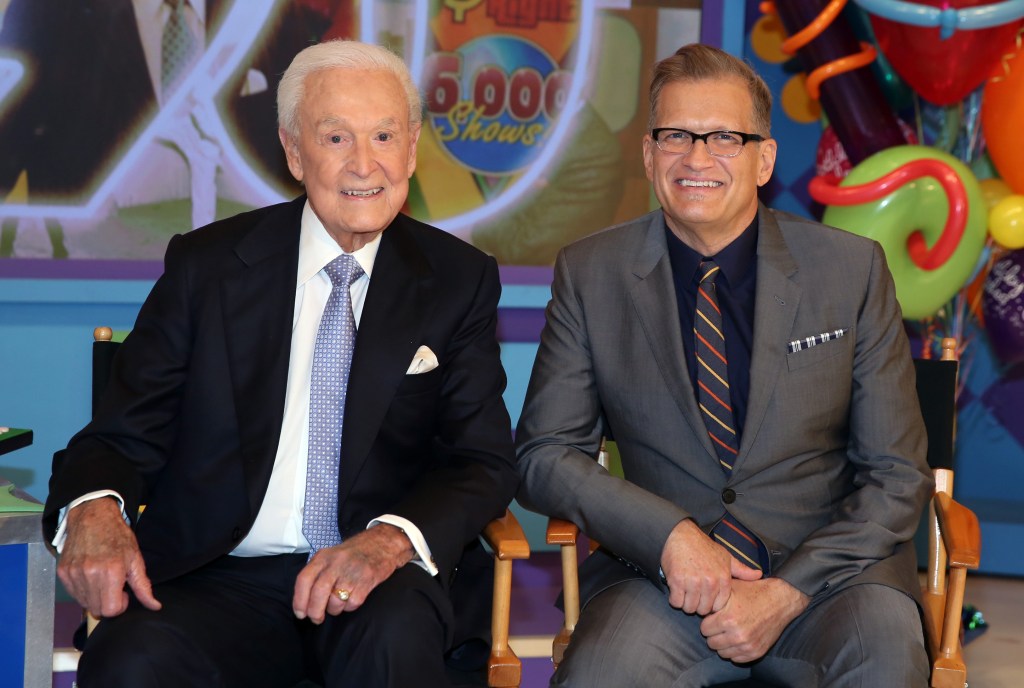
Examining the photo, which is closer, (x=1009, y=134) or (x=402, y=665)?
(x=402, y=665)

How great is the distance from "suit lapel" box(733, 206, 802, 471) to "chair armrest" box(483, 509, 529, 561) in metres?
0.48

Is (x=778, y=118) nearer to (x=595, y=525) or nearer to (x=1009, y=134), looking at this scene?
(x=1009, y=134)

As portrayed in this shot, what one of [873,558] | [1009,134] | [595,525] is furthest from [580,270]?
[1009,134]

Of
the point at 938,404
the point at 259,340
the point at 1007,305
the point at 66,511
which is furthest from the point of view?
the point at 1007,305

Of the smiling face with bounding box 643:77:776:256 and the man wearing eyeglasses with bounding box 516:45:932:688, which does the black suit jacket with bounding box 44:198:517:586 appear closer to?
the man wearing eyeglasses with bounding box 516:45:932:688

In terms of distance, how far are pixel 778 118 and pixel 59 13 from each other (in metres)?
2.73

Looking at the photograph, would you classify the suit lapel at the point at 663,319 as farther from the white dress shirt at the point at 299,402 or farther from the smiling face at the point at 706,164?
the white dress shirt at the point at 299,402

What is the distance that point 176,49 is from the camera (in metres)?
4.11

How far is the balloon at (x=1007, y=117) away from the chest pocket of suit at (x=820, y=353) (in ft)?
6.04

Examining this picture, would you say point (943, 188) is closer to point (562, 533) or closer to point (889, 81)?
point (889, 81)

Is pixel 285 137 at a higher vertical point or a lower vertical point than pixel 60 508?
higher

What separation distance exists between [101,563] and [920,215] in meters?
2.87

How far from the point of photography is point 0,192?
4.00m

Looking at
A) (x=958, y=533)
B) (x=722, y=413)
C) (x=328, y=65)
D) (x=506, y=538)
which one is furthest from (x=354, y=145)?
(x=958, y=533)
